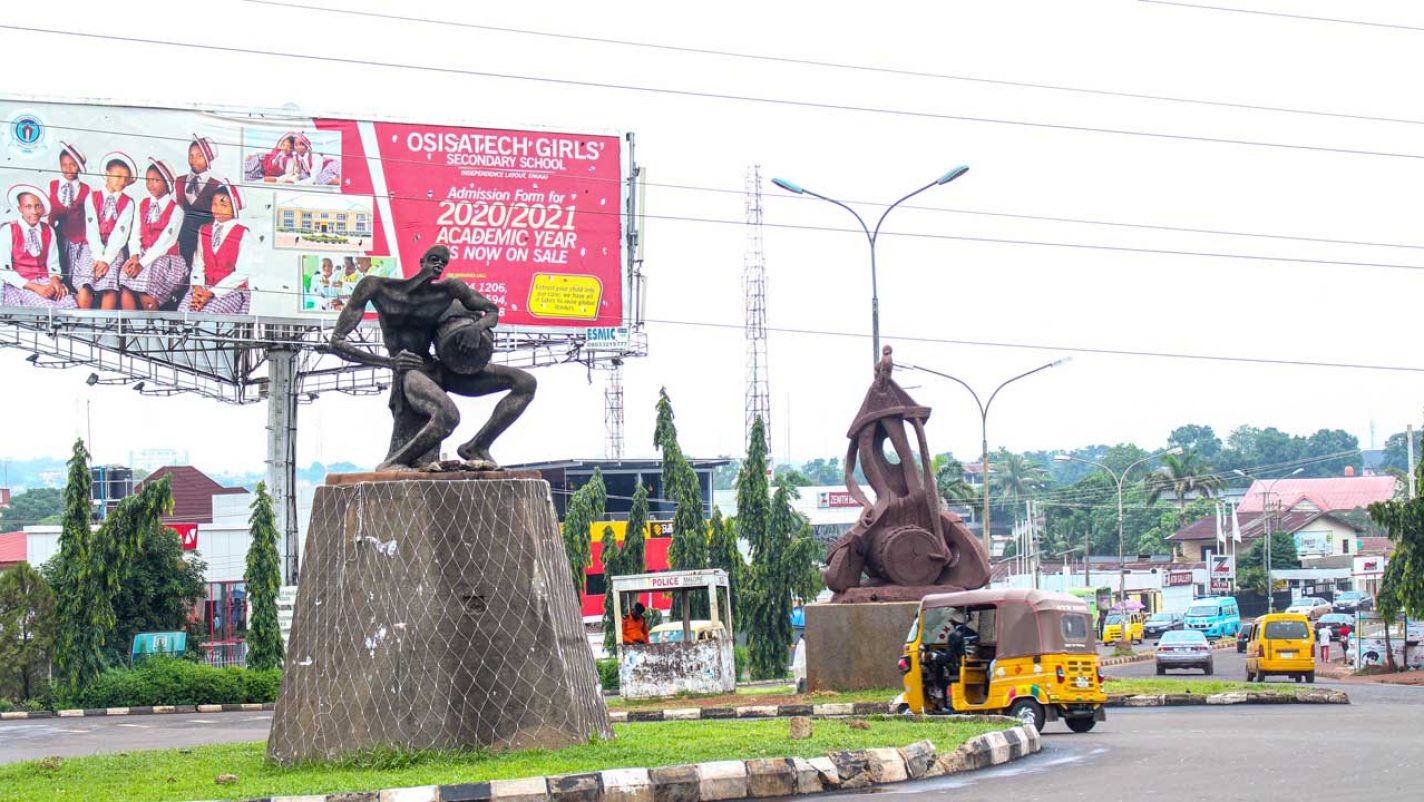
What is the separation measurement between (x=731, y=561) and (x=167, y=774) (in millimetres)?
30044

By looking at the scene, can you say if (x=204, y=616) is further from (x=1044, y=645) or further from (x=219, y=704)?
(x=1044, y=645)

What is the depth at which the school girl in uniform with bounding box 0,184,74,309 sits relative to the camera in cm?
3828

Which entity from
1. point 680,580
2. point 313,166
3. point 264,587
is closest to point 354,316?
point 680,580

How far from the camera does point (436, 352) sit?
1464cm

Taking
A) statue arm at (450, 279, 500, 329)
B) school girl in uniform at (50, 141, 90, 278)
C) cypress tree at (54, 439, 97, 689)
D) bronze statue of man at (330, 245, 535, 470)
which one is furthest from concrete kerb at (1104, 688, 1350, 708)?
school girl in uniform at (50, 141, 90, 278)

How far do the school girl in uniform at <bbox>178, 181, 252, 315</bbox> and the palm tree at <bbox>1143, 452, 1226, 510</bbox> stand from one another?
285ft

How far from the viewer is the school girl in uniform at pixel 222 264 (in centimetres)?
3966

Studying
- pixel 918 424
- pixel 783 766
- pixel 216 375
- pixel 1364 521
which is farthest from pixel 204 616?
pixel 1364 521

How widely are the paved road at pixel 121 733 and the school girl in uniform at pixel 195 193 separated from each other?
489 inches

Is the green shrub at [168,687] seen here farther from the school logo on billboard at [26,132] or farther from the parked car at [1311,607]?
the parked car at [1311,607]

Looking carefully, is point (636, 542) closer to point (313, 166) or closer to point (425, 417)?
point (313, 166)

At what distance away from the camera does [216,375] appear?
44688 mm

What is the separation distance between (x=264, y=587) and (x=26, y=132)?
472 inches

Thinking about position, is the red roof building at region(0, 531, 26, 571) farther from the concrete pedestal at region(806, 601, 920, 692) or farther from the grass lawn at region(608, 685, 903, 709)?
the concrete pedestal at region(806, 601, 920, 692)
